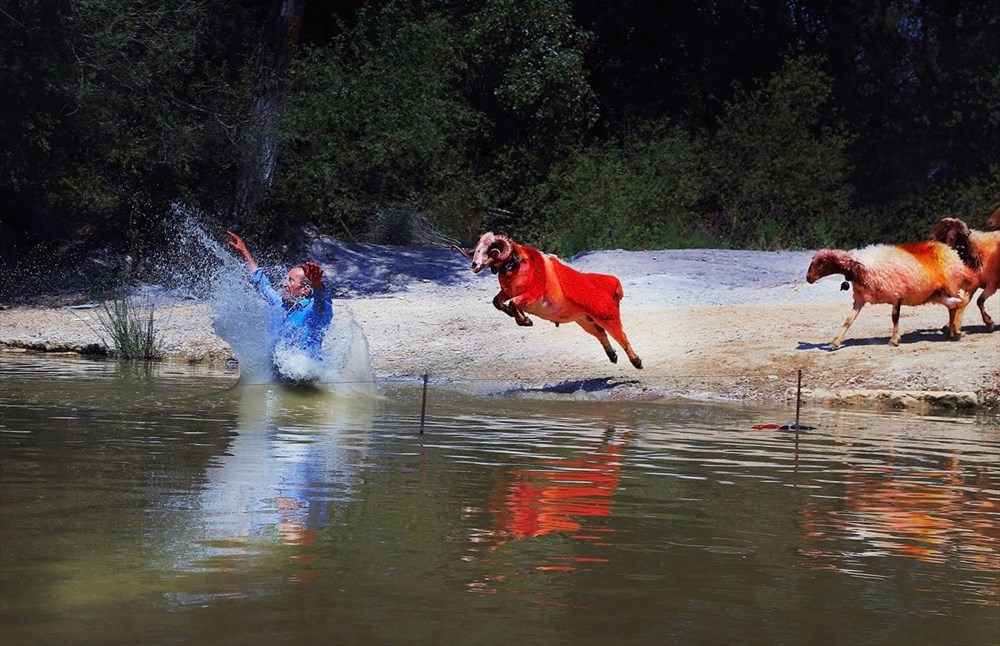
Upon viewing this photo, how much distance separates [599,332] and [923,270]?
3.59 meters

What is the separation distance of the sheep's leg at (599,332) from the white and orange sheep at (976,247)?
12.8ft

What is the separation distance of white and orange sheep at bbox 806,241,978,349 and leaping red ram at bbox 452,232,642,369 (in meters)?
2.67

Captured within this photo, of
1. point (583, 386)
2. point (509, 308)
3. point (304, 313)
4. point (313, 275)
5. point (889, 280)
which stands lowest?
point (583, 386)

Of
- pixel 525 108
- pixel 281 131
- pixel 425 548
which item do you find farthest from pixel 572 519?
pixel 525 108

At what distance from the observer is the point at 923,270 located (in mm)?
16859

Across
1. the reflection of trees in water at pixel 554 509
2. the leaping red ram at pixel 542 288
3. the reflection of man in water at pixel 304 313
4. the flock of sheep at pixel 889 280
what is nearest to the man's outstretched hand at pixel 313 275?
the reflection of man in water at pixel 304 313

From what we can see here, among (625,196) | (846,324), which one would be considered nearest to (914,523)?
(846,324)

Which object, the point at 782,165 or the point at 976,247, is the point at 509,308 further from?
the point at 782,165

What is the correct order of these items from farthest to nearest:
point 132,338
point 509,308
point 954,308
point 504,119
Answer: point 504,119, point 132,338, point 954,308, point 509,308

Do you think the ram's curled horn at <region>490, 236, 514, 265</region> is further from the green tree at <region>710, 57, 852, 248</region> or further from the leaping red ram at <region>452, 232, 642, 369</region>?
the green tree at <region>710, 57, 852, 248</region>

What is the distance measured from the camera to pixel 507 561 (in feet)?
21.7

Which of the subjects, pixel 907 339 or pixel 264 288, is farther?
pixel 907 339

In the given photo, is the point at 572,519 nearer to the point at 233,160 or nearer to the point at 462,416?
the point at 462,416

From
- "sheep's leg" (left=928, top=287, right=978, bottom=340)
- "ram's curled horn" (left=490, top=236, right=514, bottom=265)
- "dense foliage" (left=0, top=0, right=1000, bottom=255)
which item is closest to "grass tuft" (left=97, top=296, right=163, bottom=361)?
"ram's curled horn" (left=490, top=236, right=514, bottom=265)
